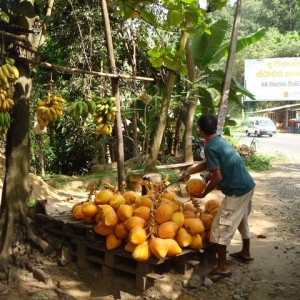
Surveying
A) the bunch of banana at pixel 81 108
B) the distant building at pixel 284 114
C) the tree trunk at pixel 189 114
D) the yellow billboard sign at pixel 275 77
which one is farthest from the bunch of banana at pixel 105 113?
the distant building at pixel 284 114

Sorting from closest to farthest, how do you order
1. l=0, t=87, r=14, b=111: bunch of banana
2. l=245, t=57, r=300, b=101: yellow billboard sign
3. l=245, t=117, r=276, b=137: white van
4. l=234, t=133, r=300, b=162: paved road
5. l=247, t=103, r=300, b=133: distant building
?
l=0, t=87, r=14, b=111: bunch of banana
l=234, t=133, r=300, b=162: paved road
l=245, t=117, r=276, b=137: white van
l=245, t=57, r=300, b=101: yellow billboard sign
l=247, t=103, r=300, b=133: distant building

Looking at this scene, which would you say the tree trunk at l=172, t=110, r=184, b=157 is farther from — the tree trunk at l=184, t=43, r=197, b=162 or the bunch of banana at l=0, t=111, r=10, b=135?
the bunch of banana at l=0, t=111, r=10, b=135

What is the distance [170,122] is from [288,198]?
4361 mm

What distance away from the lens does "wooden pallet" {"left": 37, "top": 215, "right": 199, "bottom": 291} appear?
3.77 metres

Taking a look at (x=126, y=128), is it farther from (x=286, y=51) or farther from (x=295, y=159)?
(x=286, y=51)

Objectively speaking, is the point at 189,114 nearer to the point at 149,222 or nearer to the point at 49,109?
the point at 49,109

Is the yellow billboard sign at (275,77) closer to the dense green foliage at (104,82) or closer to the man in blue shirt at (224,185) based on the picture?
the dense green foliage at (104,82)

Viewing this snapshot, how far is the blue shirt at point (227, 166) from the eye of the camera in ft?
13.3

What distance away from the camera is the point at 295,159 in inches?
638

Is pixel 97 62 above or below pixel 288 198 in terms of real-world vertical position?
above

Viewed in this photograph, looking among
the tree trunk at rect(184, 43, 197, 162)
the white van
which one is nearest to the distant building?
the white van

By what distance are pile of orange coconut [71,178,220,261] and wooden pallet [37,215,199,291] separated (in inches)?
3.7

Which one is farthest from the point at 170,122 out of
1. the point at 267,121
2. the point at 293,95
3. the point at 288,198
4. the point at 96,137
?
the point at 293,95

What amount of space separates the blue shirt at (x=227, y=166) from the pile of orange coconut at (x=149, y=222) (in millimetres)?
314
